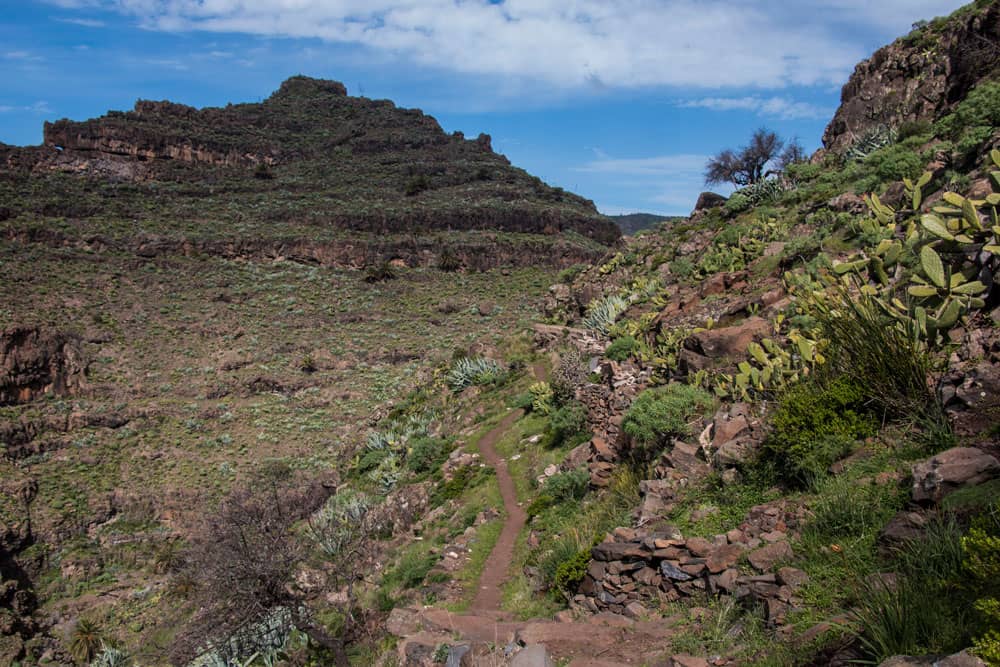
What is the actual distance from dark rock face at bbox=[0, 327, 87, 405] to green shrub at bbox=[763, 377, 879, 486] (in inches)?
1334

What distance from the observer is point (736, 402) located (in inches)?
318

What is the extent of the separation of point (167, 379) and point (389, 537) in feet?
84.1

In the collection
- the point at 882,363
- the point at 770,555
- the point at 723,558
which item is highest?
the point at 882,363

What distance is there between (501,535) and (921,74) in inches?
776

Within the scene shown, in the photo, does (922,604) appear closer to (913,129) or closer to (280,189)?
(913,129)

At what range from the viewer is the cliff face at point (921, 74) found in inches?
605

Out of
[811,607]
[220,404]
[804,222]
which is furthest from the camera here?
[220,404]

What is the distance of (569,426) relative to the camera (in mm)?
13281

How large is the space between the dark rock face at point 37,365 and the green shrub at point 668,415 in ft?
103

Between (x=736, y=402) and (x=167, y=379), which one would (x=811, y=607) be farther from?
(x=167, y=379)

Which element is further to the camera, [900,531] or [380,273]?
[380,273]

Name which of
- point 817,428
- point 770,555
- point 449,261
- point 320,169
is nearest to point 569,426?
point 817,428

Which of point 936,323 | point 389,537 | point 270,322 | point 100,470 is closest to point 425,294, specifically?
point 270,322

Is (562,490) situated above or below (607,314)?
below
